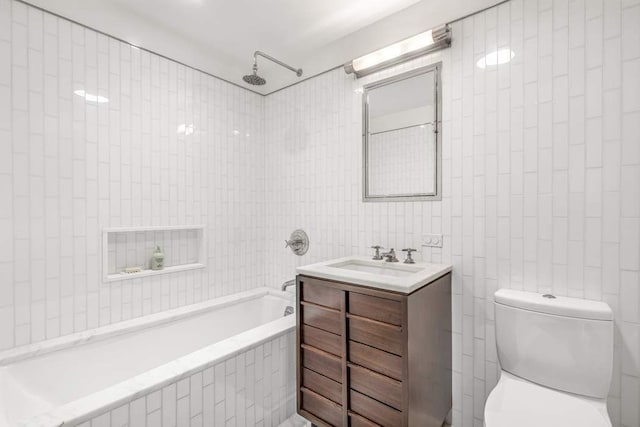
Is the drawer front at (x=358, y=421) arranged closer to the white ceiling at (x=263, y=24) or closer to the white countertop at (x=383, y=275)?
the white countertop at (x=383, y=275)

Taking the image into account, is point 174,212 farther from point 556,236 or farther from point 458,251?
point 556,236

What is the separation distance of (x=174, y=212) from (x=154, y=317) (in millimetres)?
779

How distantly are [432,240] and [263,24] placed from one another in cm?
191

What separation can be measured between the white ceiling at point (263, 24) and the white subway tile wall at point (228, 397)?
84.1 inches

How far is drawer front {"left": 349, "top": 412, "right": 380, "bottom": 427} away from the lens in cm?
150

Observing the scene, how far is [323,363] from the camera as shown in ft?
5.53

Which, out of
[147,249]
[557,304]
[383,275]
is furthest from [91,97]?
[557,304]

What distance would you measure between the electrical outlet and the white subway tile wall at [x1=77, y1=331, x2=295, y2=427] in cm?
105

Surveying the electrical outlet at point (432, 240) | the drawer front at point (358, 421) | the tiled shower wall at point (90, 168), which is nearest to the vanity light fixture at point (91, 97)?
the tiled shower wall at point (90, 168)

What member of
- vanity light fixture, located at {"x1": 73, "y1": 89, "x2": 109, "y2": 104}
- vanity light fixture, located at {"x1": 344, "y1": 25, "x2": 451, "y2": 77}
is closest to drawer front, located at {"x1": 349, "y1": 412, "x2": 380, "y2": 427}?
vanity light fixture, located at {"x1": 344, "y1": 25, "x2": 451, "y2": 77}

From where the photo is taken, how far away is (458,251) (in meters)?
1.80

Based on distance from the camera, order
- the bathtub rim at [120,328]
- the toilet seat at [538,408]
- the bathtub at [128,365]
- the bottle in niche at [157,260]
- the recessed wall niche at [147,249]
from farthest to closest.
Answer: the bottle in niche at [157,260] → the recessed wall niche at [147,249] → the bathtub rim at [120,328] → the bathtub at [128,365] → the toilet seat at [538,408]

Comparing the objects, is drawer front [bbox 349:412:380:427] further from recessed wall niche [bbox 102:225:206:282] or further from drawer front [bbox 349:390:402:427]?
recessed wall niche [bbox 102:225:206:282]

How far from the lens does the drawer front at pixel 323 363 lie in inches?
63.8
